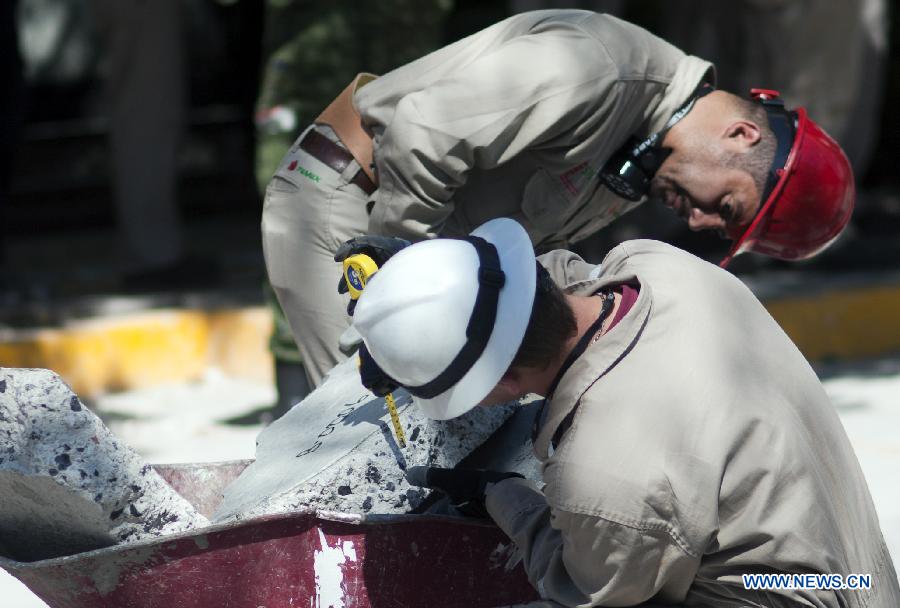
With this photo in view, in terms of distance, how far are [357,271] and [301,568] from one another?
61cm

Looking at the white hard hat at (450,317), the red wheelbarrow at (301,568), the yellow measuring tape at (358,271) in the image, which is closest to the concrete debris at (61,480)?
the red wheelbarrow at (301,568)

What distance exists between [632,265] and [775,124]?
0.89 metres

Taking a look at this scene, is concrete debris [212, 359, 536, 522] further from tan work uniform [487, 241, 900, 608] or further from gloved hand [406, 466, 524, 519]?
tan work uniform [487, 241, 900, 608]

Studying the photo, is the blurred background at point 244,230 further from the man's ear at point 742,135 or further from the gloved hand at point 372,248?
the man's ear at point 742,135

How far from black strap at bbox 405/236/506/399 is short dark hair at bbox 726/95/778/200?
1.05 meters

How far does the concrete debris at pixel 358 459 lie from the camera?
2.38 metres

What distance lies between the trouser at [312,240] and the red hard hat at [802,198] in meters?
0.91

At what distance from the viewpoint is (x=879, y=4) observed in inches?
266

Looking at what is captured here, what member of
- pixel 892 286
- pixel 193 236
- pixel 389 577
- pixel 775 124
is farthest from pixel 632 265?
pixel 193 236

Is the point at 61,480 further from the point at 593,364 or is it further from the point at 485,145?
the point at 485,145

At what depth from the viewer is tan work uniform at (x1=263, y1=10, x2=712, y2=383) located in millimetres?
2801

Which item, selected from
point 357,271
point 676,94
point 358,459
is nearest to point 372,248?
point 357,271

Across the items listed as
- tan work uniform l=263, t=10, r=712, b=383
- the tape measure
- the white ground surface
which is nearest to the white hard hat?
the tape measure

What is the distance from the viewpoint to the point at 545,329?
209 cm
